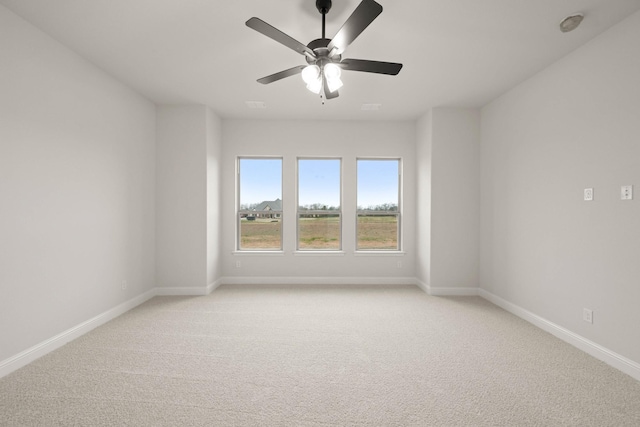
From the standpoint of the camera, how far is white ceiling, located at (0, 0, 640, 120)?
2318 millimetres

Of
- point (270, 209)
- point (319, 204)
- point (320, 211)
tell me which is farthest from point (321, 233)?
point (270, 209)

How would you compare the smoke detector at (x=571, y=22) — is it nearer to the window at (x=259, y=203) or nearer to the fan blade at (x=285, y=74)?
the fan blade at (x=285, y=74)

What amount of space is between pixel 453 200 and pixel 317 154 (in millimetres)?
2287

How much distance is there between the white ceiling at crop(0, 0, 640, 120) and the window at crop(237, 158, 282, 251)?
1441 mm

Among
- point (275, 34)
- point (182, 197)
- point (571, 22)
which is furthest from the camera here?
point (182, 197)

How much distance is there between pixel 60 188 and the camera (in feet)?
9.34

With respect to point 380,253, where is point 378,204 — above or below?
above

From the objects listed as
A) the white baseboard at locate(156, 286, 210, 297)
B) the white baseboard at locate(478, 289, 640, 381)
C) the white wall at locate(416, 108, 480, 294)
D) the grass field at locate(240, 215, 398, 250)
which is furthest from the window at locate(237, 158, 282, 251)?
the white baseboard at locate(478, 289, 640, 381)

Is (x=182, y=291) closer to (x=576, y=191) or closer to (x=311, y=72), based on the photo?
(x=311, y=72)

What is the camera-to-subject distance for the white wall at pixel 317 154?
16.7 ft

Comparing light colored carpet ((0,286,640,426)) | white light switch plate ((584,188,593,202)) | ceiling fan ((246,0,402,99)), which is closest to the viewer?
light colored carpet ((0,286,640,426))

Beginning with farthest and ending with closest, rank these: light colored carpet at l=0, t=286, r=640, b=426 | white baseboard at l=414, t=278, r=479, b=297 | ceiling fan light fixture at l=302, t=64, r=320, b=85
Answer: white baseboard at l=414, t=278, r=479, b=297
ceiling fan light fixture at l=302, t=64, r=320, b=85
light colored carpet at l=0, t=286, r=640, b=426


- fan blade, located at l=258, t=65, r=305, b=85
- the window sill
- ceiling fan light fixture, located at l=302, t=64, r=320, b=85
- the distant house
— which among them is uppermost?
fan blade, located at l=258, t=65, r=305, b=85

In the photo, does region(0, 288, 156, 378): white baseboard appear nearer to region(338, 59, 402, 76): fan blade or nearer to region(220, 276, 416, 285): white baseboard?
region(220, 276, 416, 285): white baseboard
